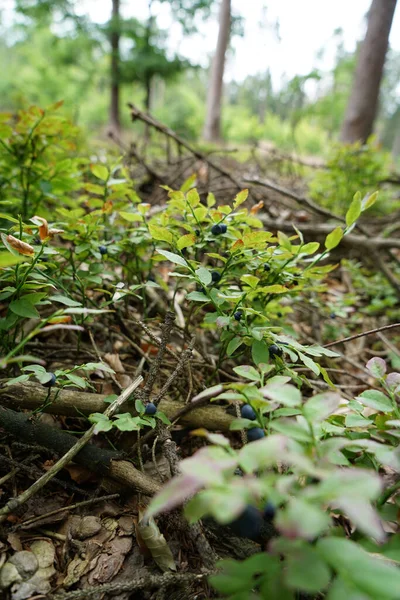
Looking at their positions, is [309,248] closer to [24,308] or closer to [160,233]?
[160,233]

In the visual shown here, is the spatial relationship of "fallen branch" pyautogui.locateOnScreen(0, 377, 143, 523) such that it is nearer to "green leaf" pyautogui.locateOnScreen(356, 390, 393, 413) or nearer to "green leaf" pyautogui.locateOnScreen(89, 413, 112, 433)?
"green leaf" pyautogui.locateOnScreen(89, 413, 112, 433)

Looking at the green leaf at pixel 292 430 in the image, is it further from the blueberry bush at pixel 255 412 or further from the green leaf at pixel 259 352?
the green leaf at pixel 259 352

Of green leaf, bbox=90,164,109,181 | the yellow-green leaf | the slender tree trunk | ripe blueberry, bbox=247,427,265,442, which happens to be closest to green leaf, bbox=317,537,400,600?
ripe blueberry, bbox=247,427,265,442

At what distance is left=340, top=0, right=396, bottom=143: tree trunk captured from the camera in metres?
4.86

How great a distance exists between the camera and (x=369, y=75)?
510cm

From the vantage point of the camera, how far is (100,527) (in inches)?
39.7

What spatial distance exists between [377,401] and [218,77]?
43.0 feet

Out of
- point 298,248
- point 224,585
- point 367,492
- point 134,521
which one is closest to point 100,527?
point 134,521

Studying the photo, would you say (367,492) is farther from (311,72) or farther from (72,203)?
(311,72)

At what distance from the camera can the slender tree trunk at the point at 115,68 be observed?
35.9ft

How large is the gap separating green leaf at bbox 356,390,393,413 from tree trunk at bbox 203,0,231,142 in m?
12.9

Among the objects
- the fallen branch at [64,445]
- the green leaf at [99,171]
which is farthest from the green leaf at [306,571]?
the green leaf at [99,171]

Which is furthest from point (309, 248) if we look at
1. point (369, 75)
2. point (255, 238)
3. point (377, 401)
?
point (369, 75)

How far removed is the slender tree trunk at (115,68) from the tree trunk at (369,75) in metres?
8.07
